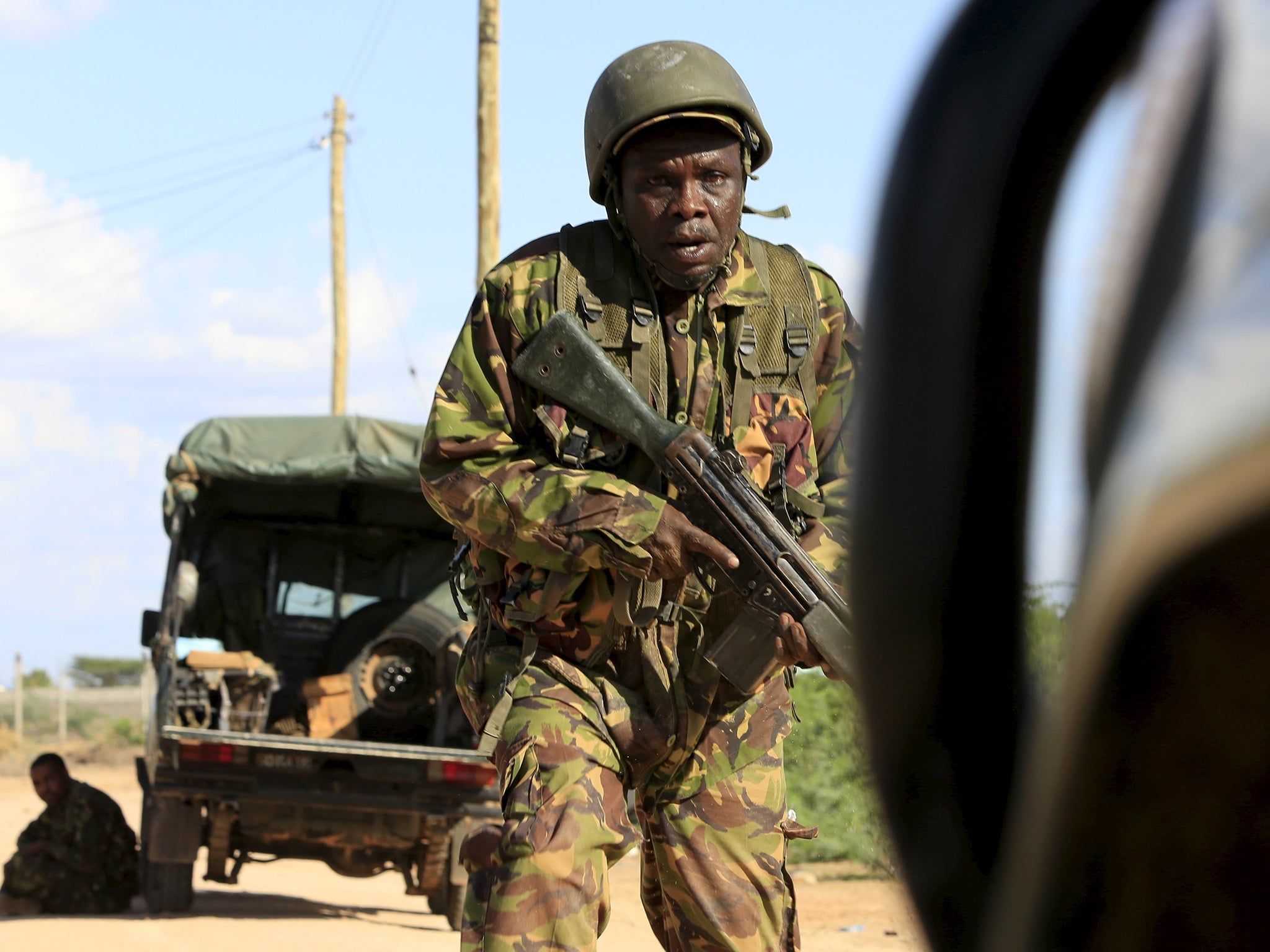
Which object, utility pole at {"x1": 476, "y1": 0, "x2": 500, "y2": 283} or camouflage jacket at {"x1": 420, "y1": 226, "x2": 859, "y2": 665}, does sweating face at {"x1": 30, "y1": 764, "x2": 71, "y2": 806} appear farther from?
camouflage jacket at {"x1": 420, "y1": 226, "x2": 859, "y2": 665}

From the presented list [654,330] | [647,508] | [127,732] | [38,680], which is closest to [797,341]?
[654,330]

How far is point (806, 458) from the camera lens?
3.78 metres

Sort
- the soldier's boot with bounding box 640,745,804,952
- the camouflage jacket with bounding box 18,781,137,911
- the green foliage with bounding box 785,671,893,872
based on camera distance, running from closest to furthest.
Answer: the soldier's boot with bounding box 640,745,804,952 → the camouflage jacket with bounding box 18,781,137,911 → the green foliage with bounding box 785,671,893,872

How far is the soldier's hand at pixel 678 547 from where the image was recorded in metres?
3.49

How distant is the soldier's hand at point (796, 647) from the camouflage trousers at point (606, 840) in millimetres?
293

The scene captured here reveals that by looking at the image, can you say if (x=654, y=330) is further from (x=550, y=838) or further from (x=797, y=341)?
(x=550, y=838)

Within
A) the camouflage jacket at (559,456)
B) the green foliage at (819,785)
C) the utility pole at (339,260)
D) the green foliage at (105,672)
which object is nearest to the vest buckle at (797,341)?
the camouflage jacket at (559,456)

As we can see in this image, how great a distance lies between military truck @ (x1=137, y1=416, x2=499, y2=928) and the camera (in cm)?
875

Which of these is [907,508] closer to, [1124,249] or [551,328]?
[1124,249]

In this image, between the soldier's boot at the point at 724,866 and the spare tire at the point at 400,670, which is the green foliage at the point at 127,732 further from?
the soldier's boot at the point at 724,866

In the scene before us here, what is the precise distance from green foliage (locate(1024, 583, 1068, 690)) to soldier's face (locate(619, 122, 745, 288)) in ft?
9.27

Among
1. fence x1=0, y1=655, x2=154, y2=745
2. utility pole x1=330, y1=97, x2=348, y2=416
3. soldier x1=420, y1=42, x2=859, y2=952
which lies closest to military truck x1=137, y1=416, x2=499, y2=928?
soldier x1=420, y1=42, x2=859, y2=952

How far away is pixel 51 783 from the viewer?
940 centimetres

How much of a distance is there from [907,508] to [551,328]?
275 centimetres
